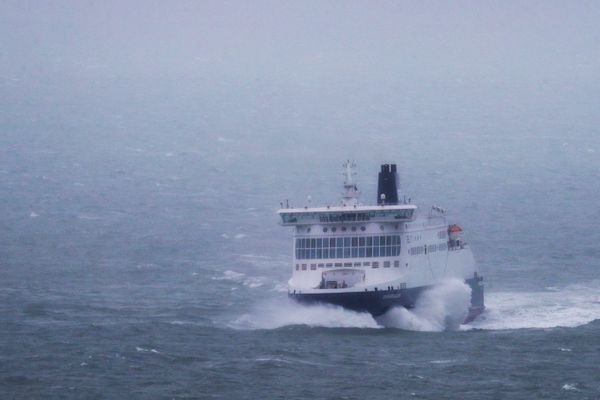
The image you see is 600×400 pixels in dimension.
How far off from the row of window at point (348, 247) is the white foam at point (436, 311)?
10.9 feet

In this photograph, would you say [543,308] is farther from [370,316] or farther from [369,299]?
[369,299]

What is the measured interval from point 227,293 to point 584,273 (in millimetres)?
23988

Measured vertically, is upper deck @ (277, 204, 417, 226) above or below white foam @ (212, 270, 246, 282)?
above

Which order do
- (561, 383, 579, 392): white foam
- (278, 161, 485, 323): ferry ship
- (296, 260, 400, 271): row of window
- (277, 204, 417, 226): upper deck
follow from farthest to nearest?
1. (296, 260, 400, 271): row of window
2. (277, 204, 417, 226): upper deck
3. (278, 161, 485, 323): ferry ship
4. (561, 383, 579, 392): white foam

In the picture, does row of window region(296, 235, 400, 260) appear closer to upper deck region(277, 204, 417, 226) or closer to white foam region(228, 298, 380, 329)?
upper deck region(277, 204, 417, 226)

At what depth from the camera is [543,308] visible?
90750 millimetres

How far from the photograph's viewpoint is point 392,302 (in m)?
82.1

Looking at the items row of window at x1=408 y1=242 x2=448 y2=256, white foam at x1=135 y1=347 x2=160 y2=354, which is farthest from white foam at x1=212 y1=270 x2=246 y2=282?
white foam at x1=135 y1=347 x2=160 y2=354

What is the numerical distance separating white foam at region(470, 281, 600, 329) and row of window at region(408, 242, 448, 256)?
4.60m

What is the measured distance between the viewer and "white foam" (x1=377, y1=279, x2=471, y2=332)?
269 feet

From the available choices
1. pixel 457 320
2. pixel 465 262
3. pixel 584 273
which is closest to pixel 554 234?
pixel 584 273

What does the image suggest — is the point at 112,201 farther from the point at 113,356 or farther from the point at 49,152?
the point at 113,356

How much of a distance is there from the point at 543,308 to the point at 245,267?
21566 mm

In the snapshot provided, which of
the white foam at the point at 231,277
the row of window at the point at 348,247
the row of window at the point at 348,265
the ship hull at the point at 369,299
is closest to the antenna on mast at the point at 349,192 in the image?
the row of window at the point at 348,247
